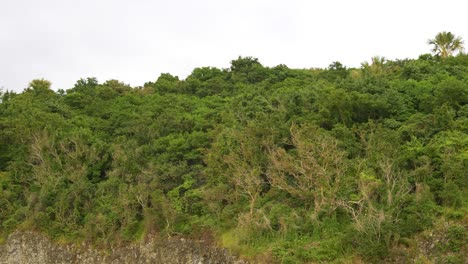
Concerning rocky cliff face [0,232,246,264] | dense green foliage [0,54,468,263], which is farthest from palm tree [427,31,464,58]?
rocky cliff face [0,232,246,264]

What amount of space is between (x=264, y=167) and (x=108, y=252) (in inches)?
349

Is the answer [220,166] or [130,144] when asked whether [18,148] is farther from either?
[220,166]

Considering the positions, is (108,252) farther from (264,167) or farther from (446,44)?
(446,44)

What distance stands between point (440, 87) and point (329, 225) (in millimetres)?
9213

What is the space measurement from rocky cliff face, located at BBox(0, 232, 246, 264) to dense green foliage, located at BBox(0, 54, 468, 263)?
26.3 inches

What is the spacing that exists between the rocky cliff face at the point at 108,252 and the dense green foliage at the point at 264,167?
668 millimetres

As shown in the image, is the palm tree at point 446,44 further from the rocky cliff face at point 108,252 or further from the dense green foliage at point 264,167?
the rocky cliff face at point 108,252

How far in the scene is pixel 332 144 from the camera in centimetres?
1853

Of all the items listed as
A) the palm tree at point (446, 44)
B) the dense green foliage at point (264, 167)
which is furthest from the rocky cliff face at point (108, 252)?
the palm tree at point (446, 44)

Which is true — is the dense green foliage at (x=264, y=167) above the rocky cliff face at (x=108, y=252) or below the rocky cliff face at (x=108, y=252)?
above

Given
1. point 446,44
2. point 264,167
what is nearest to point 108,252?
point 264,167

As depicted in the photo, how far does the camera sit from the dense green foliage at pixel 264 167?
16.7 m

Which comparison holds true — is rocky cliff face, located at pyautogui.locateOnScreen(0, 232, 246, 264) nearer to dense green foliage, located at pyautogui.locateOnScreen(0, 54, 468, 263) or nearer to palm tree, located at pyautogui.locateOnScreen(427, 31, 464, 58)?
dense green foliage, located at pyautogui.locateOnScreen(0, 54, 468, 263)

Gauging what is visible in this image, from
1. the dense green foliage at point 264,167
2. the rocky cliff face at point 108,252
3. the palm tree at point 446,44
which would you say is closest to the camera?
the dense green foliage at point 264,167
